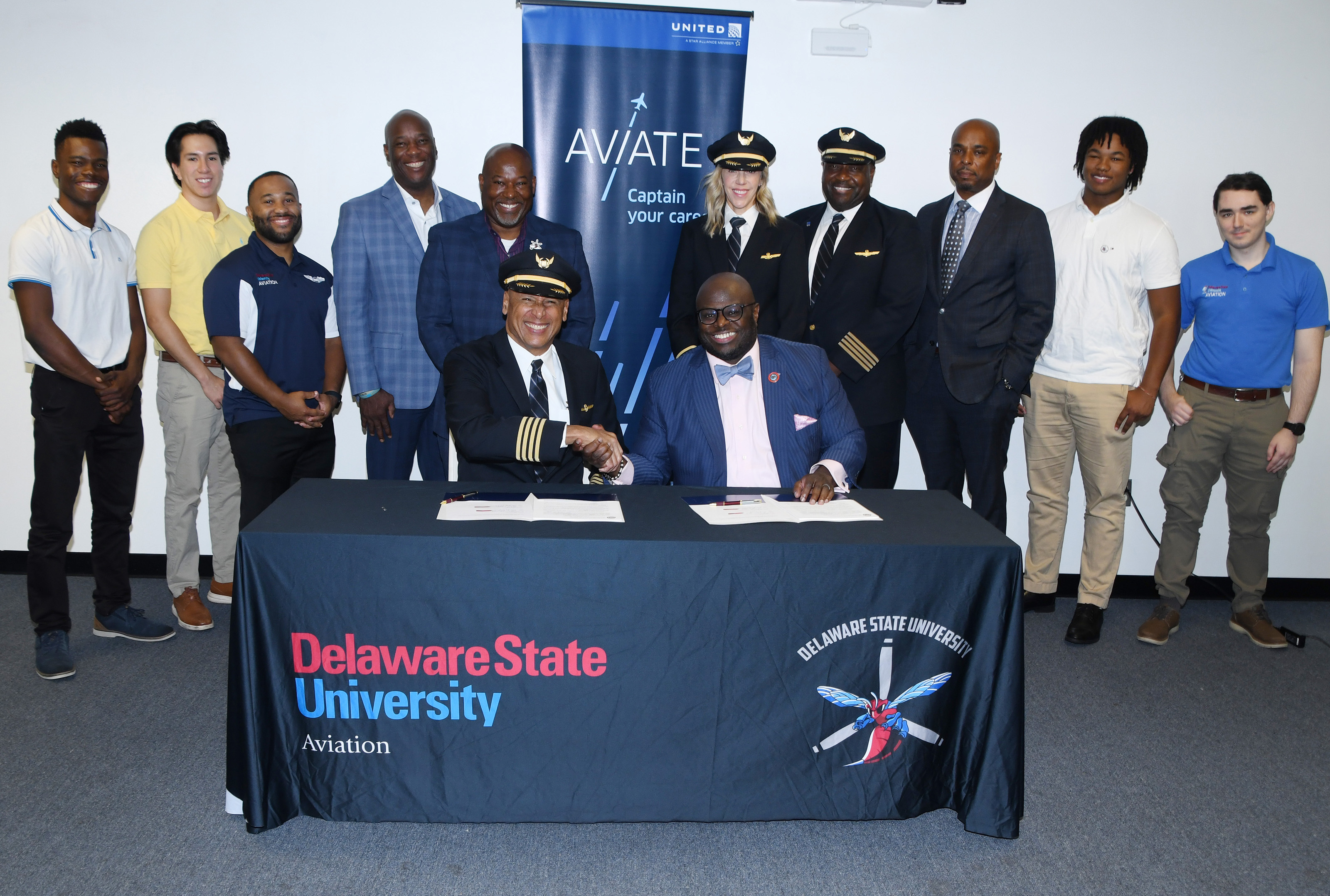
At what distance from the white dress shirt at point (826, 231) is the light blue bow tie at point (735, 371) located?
0.84 metres

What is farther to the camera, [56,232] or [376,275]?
[376,275]

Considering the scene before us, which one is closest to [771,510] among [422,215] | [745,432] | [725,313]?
[745,432]

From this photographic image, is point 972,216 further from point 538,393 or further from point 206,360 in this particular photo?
point 206,360

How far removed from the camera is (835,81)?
171 inches

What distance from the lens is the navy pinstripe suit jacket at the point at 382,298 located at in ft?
11.9

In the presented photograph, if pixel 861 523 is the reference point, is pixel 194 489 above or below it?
below

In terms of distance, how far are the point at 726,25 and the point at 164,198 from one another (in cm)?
277

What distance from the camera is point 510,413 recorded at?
115 inches

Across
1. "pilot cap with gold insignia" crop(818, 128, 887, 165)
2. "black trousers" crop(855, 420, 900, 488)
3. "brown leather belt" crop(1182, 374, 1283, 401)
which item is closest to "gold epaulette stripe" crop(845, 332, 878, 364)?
"black trousers" crop(855, 420, 900, 488)

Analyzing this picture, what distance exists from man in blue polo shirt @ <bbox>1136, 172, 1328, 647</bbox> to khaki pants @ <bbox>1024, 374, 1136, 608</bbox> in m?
0.27

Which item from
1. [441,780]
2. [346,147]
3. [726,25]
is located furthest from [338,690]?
[726,25]

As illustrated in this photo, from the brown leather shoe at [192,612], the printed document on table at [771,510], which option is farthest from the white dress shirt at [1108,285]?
the brown leather shoe at [192,612]

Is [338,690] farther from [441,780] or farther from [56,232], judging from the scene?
[56,232]

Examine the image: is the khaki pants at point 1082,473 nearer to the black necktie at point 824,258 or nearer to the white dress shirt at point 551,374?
the black necktie at point 824,258
